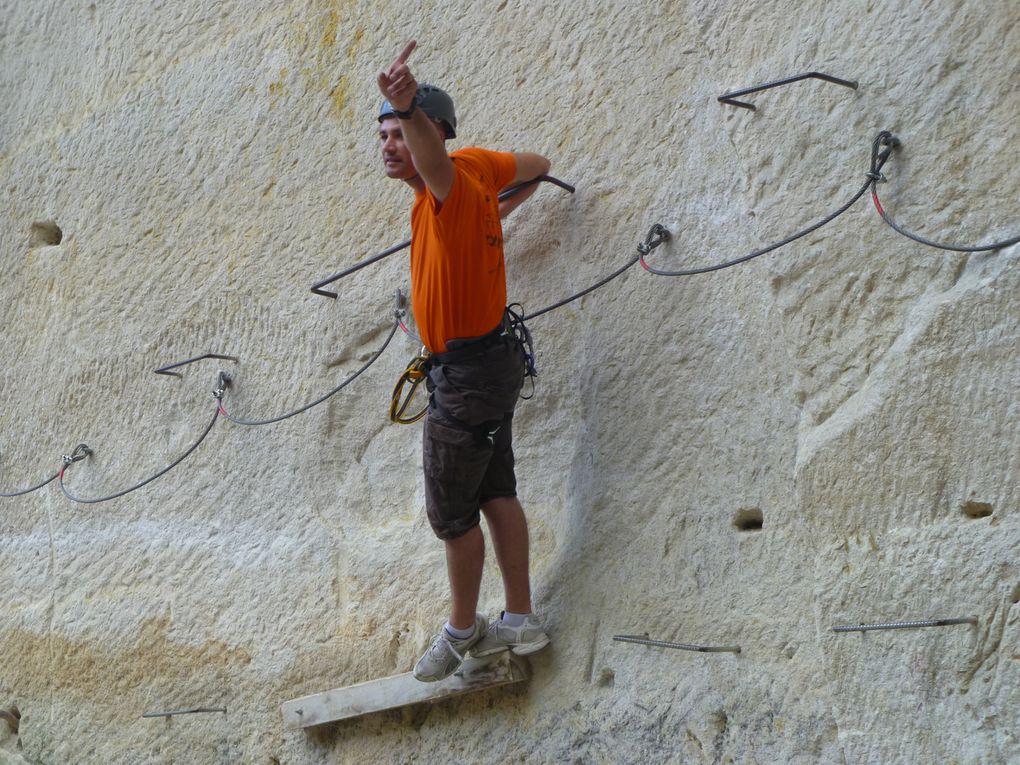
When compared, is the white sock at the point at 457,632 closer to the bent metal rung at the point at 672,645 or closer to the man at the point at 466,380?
the man at the point at 466,380

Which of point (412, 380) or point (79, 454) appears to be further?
point (79, 454)

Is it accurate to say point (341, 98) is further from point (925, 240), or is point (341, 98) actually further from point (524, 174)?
point (925, 240)

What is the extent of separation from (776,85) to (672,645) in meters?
1.28

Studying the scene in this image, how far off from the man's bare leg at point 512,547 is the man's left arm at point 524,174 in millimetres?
770

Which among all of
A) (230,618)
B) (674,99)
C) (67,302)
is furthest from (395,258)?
(67,302)

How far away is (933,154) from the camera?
2.62 m

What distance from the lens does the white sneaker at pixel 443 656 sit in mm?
2967

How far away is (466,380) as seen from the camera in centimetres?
285

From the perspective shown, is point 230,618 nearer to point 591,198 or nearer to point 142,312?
point 142,312

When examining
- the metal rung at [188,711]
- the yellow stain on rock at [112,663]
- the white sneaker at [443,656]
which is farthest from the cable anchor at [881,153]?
the metal rung at [188,711]

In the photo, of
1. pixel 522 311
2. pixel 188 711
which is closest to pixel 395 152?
pixel 522 311

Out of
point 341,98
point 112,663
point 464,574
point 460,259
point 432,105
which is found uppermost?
point 341,98

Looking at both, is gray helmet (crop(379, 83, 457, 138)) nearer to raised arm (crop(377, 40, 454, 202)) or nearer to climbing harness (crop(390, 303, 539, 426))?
raised arm (crop(377, 40, 454, 202))

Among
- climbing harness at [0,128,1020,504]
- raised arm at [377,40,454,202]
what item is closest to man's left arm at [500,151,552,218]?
climbing harness at [0,128,1020,504]
